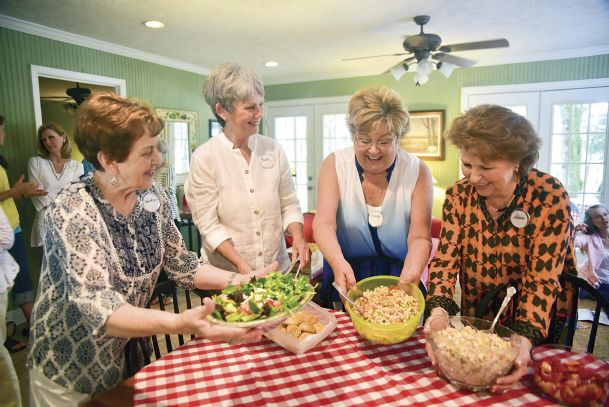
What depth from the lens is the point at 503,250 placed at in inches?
54.6

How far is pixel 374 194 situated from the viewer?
176 centimetres

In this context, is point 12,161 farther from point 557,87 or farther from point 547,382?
point 557,87

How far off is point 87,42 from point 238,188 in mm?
3413

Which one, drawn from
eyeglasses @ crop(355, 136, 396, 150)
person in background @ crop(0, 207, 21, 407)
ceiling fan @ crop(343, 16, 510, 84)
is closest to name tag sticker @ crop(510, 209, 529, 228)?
eyeglasses @ crop(355, 136, 396, 150)

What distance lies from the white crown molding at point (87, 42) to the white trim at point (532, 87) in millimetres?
3753

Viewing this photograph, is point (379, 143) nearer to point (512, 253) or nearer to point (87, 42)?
point (512, 253)

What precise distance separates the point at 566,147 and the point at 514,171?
4584 millimetres

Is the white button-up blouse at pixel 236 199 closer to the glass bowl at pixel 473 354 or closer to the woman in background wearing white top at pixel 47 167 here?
the glass bowl at pixel 473 354

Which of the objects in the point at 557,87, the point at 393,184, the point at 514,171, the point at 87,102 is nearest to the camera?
the point at 87,102

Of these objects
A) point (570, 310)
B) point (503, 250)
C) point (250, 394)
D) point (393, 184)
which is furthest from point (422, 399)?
point (393, 184)

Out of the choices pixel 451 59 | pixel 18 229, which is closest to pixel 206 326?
pixel 18 229

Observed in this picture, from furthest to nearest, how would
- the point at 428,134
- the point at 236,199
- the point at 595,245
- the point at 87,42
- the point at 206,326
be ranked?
the point at 428,134
the point at 87,42
the point at 595,245
the point at 236,199
the point at 206,326

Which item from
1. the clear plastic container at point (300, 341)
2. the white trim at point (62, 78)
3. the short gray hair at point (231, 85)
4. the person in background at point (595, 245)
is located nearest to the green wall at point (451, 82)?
the person in background at point (595, 245)

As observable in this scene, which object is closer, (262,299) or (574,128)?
(262,299)
